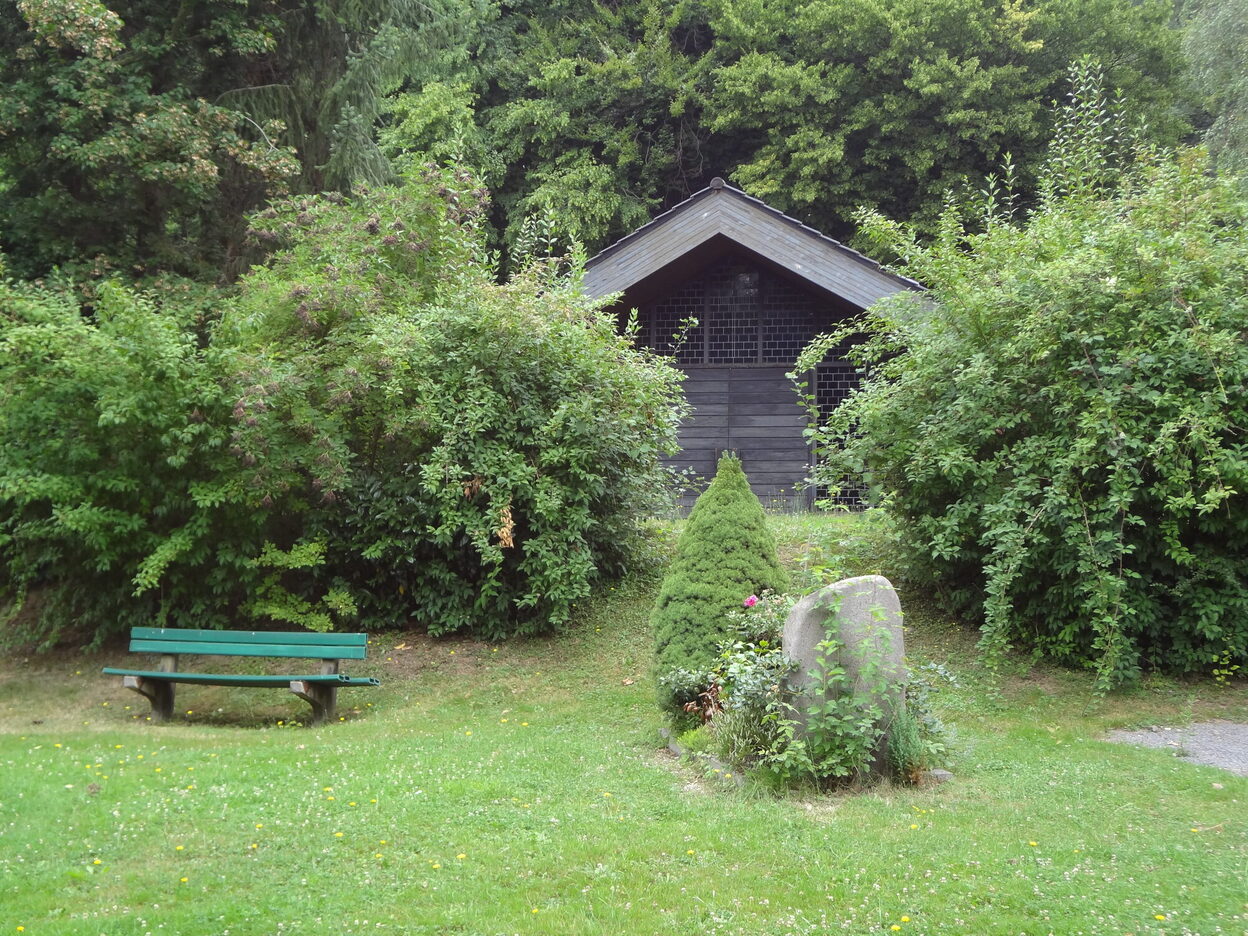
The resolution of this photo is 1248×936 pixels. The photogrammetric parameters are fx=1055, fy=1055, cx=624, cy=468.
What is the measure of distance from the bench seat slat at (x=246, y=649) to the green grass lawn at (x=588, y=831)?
54 cm

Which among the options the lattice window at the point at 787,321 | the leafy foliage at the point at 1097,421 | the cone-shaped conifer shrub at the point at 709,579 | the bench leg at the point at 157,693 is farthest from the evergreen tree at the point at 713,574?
the lattice window at the point at 787,321

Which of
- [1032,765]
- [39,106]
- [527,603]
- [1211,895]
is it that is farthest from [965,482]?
[39,106]

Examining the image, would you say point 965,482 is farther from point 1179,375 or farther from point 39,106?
point 39,106

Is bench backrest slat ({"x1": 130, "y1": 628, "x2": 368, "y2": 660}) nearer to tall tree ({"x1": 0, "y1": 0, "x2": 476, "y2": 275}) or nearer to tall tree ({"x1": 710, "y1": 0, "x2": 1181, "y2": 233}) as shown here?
tall tree ({"x1": 0, "y1": 0, "x2": 476, "y2": 275})

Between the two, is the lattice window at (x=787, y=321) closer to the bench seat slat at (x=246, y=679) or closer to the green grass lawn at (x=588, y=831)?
the green grass lawn at (x=588, y=831)

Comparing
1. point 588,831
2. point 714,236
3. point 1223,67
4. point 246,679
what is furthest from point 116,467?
point 1223,67

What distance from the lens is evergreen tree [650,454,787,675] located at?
7.61 m

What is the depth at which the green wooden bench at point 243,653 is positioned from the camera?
27.0 feet

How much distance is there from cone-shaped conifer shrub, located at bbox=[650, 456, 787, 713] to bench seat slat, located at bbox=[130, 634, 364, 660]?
2599 mm

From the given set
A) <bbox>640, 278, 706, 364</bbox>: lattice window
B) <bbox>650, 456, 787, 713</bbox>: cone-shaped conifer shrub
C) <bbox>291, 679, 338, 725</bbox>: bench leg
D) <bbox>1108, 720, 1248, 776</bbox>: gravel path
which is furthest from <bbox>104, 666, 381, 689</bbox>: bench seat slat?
<bbox>640, 278, 706, 364</bbox>: lattice window

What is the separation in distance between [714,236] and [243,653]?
30.5 feet

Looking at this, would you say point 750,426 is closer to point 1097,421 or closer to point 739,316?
point 739,316

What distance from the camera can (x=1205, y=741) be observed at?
7.33 m

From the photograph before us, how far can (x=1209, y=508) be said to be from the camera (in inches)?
295
